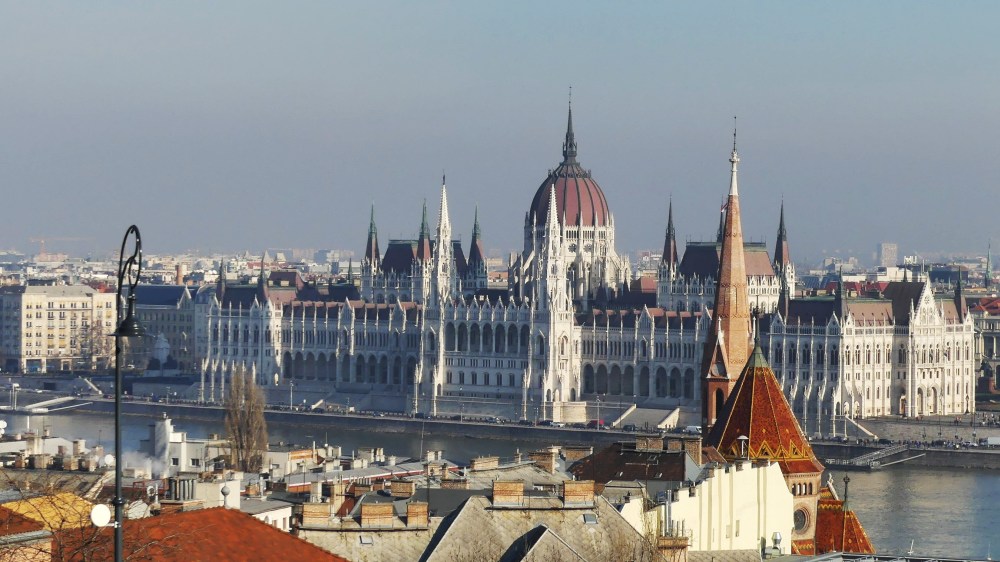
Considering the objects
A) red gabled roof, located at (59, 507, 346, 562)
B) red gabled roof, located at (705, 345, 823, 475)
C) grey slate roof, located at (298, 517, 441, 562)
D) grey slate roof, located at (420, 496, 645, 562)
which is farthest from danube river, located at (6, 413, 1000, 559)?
red gabled roof, located at (59, 507, 346, 562)

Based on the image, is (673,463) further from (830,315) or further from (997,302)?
(997,302)

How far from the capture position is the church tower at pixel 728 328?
158 ft

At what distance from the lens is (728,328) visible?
49.9m

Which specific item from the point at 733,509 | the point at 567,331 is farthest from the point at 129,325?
the point at 567,331

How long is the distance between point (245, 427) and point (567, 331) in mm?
40859

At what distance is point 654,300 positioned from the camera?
117500 millimetres

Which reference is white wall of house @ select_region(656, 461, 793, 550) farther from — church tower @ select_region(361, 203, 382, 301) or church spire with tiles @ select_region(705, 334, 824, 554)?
church tower @ select_region(361, 203, 382, 301)

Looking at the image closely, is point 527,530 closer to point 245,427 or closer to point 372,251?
point 245,427

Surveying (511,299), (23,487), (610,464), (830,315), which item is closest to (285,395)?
(511,299)

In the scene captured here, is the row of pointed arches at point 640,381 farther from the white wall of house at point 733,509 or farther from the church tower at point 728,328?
the white wall of house at point 733,509

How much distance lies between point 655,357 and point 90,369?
37.0 m

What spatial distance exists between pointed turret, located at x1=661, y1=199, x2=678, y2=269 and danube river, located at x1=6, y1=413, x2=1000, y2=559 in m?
19.0


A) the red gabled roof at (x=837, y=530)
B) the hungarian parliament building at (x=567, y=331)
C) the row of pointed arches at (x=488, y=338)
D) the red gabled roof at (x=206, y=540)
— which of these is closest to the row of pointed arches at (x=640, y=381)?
the hungarian parliament building at (x=567, y=331)

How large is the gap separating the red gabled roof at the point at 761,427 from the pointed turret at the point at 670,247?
75690 millimetres
